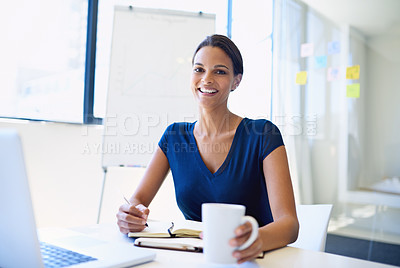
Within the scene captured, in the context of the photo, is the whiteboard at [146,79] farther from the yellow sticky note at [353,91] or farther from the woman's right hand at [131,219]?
the woman's right hand at [131,219]

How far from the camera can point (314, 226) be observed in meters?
1.21

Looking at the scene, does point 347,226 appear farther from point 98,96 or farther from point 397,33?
point 98,96

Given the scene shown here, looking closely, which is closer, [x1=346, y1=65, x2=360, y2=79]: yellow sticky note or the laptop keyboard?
the laptop keyboard

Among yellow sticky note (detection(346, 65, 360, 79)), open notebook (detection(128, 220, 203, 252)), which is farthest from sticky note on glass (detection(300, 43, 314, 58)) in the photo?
open notebook (detection(128, 220, 203, 252))

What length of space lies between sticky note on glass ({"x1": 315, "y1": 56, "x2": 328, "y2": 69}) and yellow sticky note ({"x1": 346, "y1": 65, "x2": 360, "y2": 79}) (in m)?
0.22

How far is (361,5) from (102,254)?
9.87ft

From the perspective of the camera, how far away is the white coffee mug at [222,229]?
0.63 m

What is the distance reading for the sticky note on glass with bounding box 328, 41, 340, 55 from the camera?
3143 millimetres

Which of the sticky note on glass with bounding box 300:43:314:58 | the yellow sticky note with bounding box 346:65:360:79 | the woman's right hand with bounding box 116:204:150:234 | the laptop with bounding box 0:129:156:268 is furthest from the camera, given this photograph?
the sticky note on glass with bounding box 300:43:314:58

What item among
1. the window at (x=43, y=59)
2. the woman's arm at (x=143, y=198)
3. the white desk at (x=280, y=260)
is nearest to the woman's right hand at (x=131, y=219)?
the woman's arm at (x=143, y=198)

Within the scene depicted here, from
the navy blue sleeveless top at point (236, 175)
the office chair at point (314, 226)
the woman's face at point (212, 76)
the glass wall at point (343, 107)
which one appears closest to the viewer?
the office chair at point (314, 226)

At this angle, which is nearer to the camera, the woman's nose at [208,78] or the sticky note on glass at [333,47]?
the woman's nose at [208,78]

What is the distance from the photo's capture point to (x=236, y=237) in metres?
0.65

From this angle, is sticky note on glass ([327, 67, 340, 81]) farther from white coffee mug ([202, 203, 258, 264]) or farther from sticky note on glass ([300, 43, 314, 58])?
white coffee mug ([202, 203, 258, 264])
